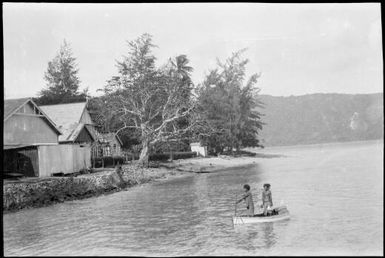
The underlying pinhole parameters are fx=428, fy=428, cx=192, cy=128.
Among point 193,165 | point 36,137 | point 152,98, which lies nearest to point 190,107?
point 152,98

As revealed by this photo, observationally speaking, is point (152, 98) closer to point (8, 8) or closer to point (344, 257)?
point (8, 8)

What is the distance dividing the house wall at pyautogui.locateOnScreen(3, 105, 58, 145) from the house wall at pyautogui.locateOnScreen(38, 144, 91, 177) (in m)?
2.32

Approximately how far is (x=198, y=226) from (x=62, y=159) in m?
18.1

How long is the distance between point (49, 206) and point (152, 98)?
23.0m

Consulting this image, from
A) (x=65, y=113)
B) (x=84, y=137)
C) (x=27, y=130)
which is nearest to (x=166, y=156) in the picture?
(x=84, y=137)

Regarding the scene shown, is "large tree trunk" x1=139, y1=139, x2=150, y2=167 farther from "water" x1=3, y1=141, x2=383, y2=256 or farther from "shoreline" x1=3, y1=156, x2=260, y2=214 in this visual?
"water" x1=3, y1=141, x2=383, y2=256

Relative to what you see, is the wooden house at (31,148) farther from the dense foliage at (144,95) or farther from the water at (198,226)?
the dense foliage at (144,95)

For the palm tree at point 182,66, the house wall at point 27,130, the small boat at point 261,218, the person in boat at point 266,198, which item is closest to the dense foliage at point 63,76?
the palm tree at point 182,66

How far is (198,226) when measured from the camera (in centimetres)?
1609

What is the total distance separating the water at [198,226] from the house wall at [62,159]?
6.04 meters

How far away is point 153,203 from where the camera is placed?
2269cm

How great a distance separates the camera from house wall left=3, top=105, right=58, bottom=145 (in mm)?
29328

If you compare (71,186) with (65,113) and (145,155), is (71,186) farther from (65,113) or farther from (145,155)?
(65,113)

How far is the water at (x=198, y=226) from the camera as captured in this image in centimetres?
1288
